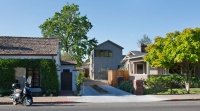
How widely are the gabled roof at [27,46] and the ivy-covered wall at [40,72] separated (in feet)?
2.67

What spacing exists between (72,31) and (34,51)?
79.8ft

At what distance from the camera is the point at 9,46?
79.4 ft

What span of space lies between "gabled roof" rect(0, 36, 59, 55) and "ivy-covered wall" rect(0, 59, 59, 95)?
814 mm

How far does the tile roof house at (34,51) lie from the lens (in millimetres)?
22922

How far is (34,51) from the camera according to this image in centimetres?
2342

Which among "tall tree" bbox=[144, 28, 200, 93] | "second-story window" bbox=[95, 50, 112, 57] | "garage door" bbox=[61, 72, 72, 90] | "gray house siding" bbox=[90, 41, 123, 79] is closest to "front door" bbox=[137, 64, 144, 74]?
"tall tree" bbox=[144, 28, 200, 93]

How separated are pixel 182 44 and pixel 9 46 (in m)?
14.8

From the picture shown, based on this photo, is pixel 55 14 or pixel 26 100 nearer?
pixel 26 100

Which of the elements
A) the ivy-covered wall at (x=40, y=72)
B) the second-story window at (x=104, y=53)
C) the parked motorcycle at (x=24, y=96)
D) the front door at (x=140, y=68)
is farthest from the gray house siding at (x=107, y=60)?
the parked motorcycle at (x=24, y=96)

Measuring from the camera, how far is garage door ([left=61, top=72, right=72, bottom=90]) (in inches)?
1059

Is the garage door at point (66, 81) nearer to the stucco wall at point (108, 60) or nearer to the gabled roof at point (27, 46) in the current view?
the gabled roof at point (27, 46)

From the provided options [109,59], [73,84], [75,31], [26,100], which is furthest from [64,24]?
[26,100]

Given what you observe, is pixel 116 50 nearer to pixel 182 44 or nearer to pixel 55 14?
pixel 55 14

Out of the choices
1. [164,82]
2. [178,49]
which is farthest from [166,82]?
[178,49]
